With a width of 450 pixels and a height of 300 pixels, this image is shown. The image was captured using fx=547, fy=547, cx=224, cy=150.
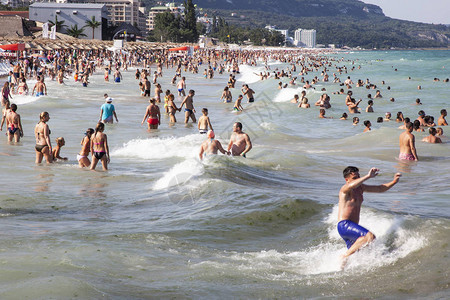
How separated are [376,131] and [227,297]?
13633mm

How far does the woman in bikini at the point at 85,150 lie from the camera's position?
37.4ft

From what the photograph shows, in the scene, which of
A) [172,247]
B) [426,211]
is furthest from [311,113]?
[172,247]

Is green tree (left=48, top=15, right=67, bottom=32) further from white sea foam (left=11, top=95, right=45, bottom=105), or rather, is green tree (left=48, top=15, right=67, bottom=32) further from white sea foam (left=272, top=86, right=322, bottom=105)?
white sea foam (left=11, top=95, right=45, bottom=105)

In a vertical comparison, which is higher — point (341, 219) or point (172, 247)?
point (341, 219)

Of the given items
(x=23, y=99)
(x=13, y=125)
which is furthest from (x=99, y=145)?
(x=23, y=99)

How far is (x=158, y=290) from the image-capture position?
5.48 m

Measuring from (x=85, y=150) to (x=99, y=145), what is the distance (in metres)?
0.50

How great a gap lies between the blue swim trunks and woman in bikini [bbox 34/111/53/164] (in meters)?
7.33

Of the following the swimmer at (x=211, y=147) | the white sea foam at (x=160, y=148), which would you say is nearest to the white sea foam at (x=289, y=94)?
the white sea foam at (x=160, y=148)

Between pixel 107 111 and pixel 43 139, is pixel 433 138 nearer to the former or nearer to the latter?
pixel 107 111

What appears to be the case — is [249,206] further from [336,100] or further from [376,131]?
[336,100]

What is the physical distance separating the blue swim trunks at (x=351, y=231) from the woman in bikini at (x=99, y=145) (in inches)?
248

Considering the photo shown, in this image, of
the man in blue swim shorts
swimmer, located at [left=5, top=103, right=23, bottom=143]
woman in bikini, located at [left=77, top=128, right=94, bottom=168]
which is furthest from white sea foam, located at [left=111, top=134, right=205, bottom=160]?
the man in blue swim shorts

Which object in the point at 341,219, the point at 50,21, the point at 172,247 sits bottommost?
the point at 172,247
